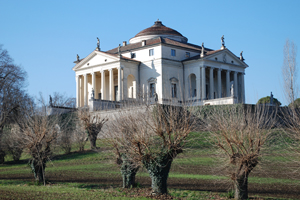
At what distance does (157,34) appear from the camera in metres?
74.2

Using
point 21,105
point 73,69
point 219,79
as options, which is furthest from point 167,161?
point 73,69

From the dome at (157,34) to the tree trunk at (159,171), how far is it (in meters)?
56.4

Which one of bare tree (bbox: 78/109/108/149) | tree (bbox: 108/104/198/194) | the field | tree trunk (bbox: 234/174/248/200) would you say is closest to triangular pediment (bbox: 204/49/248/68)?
bare tree (bbox: 78/109/108/149)

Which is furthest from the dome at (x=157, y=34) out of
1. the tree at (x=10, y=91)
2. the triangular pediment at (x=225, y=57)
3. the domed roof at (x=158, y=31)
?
the tree at (x=10, y=91)

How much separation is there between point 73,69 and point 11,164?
36.2 meters

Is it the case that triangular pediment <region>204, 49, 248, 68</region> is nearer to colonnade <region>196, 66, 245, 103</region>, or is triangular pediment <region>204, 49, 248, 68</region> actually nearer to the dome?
colonnade <region>196, 66, 245, 103</region>

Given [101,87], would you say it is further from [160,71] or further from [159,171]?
[159,171]

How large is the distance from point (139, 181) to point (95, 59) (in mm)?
46660

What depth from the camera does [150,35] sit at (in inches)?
2931

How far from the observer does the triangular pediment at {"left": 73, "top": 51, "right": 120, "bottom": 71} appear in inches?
2598

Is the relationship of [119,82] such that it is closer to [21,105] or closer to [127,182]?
[21,105]

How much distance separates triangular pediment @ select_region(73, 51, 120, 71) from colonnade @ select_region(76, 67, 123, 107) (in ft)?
4.84

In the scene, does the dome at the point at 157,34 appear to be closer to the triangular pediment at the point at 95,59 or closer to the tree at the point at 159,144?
the triangular pediment at the point at 95,59

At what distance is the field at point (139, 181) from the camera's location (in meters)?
19.1
